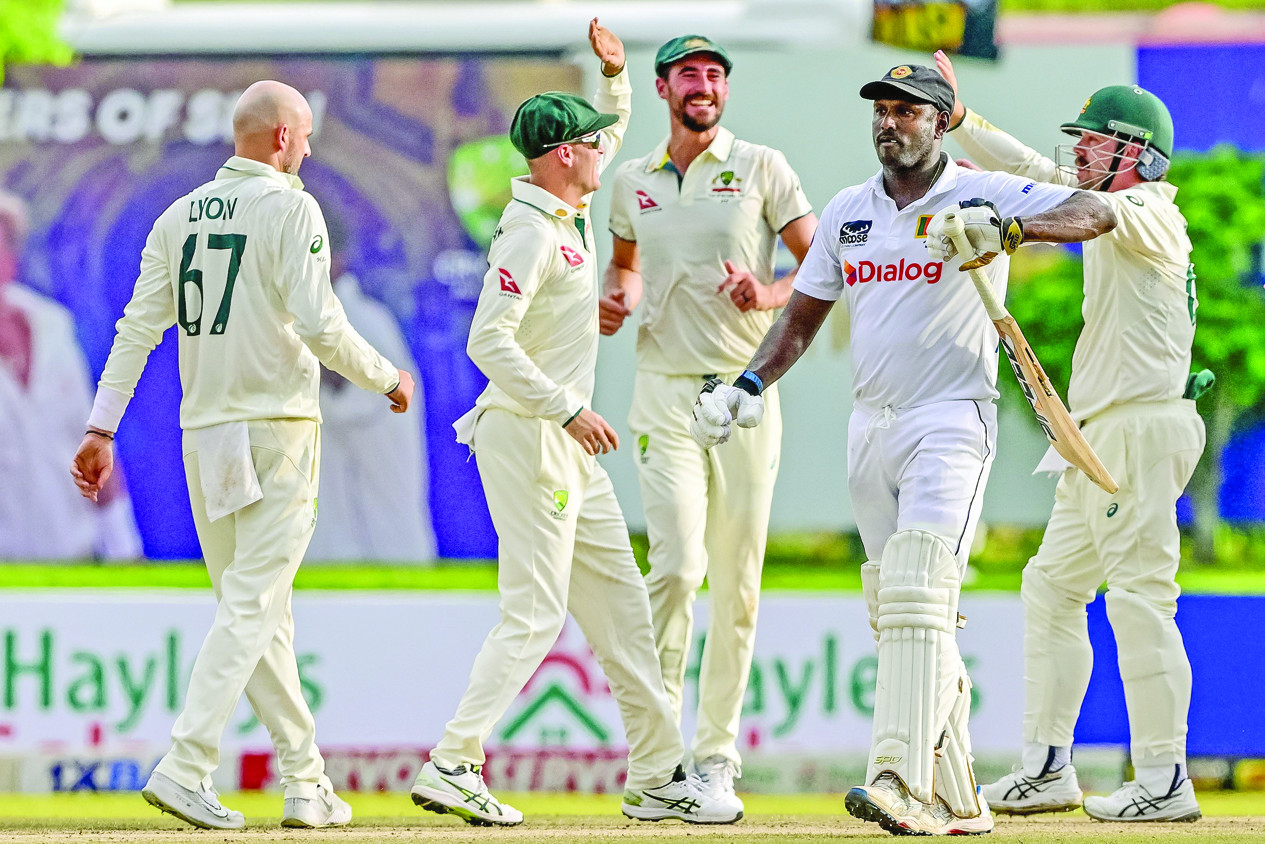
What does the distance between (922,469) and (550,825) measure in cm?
202

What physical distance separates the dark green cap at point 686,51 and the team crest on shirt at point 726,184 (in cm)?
41

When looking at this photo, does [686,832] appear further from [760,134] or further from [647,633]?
[760,134]

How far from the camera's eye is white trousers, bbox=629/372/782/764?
5.88m

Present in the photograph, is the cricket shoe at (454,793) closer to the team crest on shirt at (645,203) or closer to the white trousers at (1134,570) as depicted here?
the white trousers at (1134,570)

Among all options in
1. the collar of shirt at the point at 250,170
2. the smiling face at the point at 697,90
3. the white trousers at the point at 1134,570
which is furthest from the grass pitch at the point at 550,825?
the smiling face at the point at 697,90

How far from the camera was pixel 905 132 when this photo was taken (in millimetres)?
4695

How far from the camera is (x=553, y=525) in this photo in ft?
17.5

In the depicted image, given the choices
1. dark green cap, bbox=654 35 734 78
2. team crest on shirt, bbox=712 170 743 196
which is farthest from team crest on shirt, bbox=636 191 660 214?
dark green cap, bbox=654 35 734 78

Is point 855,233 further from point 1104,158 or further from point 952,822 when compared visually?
point 952,822

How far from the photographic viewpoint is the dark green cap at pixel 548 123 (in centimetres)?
541

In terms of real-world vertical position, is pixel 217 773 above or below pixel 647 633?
below

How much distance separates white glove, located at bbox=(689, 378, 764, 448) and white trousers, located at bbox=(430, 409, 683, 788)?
82 cm

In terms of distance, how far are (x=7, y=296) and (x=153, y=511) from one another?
3.96ft

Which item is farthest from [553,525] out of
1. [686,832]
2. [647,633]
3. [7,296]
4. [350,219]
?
[7,296]
